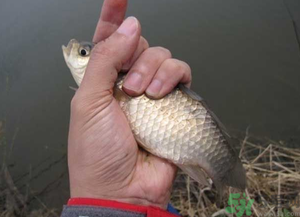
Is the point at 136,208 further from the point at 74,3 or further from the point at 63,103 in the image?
the point at 74,3

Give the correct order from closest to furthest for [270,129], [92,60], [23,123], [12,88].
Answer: [92,60]
[270,129]
[23,123]
[12,88]

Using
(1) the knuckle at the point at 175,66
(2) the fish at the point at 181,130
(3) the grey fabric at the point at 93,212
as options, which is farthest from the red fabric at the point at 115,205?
(1) the knuckle at the point at 175,66

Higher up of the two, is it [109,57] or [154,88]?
[109,57]

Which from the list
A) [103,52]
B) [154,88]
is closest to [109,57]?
[103,52]

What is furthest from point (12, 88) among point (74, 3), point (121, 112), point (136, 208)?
point (136, 208)

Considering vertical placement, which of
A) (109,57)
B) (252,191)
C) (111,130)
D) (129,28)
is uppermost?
(129,28)

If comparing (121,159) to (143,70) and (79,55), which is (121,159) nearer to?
(143,70)
